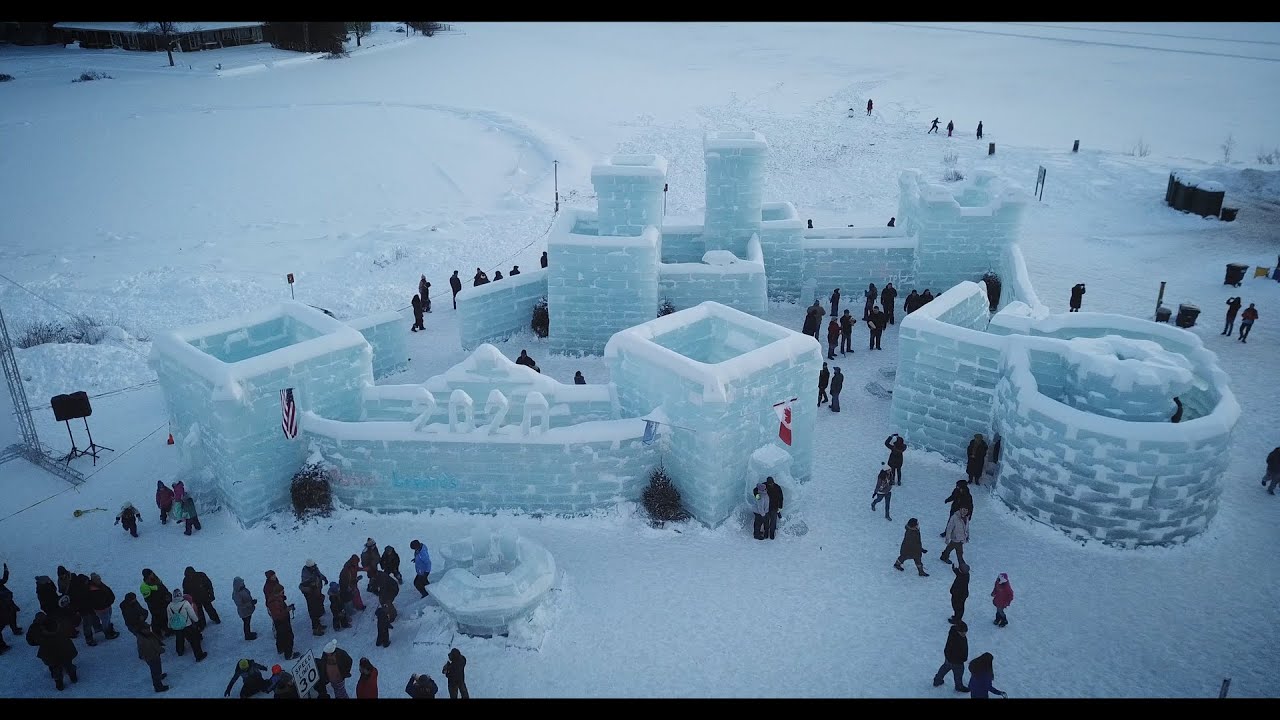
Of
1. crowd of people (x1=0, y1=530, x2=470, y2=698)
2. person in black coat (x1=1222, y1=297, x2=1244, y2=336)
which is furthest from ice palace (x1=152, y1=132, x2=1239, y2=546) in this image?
person in black coat (x1=1222, y1=297, x2=1244, y2=336)

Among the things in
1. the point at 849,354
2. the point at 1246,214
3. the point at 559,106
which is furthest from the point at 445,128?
the point at 1246,214

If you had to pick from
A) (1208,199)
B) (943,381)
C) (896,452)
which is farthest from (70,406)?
(1208,199)

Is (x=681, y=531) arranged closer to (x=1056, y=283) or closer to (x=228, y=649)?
(x=228, y=649)

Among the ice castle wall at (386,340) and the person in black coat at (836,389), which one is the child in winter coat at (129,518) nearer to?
the ice castle wall at (386,340)

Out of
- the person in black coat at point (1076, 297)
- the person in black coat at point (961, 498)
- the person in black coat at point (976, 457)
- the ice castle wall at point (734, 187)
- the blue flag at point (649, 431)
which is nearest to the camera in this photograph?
the person in black coat at point (961, 498)

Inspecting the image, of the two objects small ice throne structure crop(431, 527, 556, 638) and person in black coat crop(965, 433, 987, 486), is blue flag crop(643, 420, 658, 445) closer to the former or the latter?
small ice throne structure crop(431, 527, 556, 638)

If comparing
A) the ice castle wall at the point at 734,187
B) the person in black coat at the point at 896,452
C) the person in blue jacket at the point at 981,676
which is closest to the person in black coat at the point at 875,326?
the ice castle wall at the point at 734,187

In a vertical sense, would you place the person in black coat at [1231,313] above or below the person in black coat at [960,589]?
above
